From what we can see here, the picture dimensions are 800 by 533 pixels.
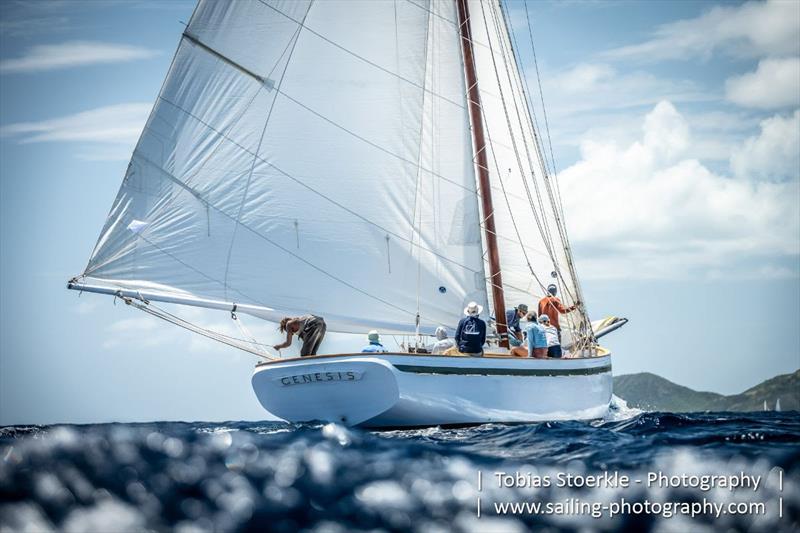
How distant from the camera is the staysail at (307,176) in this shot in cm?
2131

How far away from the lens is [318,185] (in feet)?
70.6

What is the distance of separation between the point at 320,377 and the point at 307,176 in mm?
5748

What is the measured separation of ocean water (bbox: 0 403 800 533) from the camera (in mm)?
8180

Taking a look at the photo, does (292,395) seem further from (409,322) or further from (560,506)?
(560,506)

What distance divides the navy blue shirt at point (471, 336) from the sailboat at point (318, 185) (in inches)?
81.8

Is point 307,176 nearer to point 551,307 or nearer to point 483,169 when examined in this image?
point 483,169

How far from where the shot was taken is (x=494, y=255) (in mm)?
22859

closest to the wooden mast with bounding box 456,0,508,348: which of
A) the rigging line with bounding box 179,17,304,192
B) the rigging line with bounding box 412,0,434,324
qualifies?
the rigging line with bounding box 412,0,434,324


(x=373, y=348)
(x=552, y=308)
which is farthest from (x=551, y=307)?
(x=373, y=348)

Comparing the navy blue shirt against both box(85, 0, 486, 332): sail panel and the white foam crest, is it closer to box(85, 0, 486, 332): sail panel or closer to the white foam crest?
box(85, 0, 486, 332): sail panel

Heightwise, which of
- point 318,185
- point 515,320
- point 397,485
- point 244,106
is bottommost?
point 397,485

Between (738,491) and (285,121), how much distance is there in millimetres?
15386

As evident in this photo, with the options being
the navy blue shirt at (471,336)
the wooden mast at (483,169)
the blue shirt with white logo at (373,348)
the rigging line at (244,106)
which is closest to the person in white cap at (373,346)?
the blue shirt with white logo at (373,348)

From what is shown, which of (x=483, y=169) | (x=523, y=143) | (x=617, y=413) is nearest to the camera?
(x=483, y=169)
